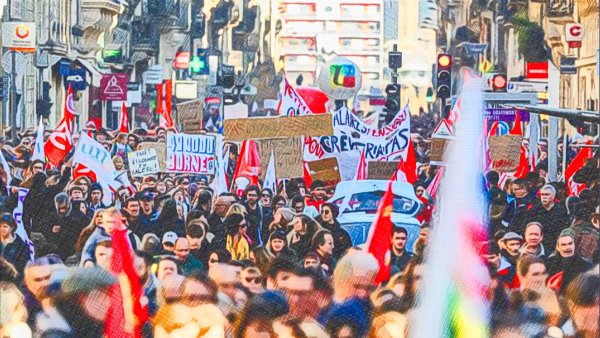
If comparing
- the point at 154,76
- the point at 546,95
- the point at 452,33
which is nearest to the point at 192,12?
the point at 154,76

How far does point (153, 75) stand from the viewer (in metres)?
6.61

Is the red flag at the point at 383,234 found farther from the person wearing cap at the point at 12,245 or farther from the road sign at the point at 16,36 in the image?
the road sign at the point at 16,36

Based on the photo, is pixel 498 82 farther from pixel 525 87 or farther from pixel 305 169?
pixel 305 169

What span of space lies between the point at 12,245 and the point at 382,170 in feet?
5.30

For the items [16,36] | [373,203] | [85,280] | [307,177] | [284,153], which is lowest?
[85,280]

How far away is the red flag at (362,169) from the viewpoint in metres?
6.62

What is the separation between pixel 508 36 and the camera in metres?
6.55

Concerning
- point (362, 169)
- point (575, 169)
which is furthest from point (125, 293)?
point (575, 169)

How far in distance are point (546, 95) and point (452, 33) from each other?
1.57ft

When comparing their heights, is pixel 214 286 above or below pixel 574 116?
below

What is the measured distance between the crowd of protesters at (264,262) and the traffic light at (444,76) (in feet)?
0.85

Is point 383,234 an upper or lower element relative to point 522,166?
lower

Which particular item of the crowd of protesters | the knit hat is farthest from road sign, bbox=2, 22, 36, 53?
the knit hat

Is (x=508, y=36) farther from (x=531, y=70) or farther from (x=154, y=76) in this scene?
(x=154, y=76)
